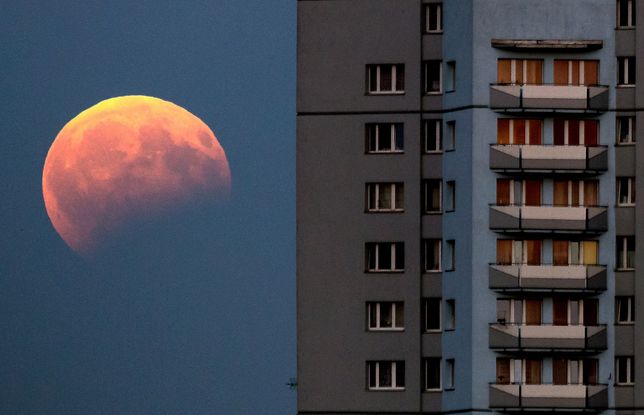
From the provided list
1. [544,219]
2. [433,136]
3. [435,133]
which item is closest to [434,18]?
[435,133]

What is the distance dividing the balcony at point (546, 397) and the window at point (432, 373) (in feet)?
11.4

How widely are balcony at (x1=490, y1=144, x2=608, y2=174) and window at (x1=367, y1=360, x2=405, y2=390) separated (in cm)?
A: 1052

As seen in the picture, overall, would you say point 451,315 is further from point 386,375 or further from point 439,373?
point 386,375

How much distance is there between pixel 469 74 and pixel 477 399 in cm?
1510

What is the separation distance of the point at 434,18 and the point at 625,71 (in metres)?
9.40

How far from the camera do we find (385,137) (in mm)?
139625

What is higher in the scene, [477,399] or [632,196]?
[632,196]

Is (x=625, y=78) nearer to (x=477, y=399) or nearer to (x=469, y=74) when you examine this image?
(x=469, y=74)

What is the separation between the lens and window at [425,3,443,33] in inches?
5468

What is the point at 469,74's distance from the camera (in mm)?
136875

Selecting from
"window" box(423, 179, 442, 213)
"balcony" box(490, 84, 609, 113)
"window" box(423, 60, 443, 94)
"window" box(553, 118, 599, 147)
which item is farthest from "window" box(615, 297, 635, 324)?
"window" box(423, 60, 443, 94)

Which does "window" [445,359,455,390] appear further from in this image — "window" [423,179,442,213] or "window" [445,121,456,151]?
"window" [445,121,456,151]

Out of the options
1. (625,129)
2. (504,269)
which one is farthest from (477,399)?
(625,129)

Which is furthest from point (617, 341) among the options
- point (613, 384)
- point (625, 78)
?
point (625, 78)
